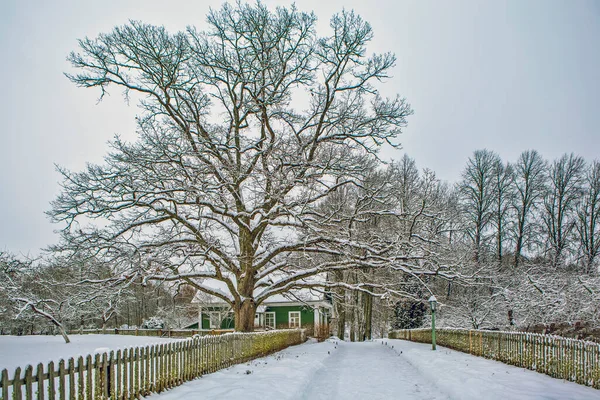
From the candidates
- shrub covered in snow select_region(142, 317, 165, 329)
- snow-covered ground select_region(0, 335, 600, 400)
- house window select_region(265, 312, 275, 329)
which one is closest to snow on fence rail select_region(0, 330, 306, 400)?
snow-covered ground select_region(0, 335, 600, 400)

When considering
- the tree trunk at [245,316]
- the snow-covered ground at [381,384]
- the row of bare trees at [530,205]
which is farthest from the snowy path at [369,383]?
the row of bare trees at [530,205]

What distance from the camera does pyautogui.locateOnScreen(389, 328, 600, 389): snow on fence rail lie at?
341 inches

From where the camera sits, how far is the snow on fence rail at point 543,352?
8656 millimetres

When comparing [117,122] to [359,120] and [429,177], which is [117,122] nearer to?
[359,120]

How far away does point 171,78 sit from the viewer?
51.3 ft

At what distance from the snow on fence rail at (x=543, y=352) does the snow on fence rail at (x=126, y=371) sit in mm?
8011

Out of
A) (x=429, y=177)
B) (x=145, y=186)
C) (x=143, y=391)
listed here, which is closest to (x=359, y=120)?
(x=429, y=177)

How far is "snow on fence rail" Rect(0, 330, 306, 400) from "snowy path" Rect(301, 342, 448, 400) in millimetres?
2519

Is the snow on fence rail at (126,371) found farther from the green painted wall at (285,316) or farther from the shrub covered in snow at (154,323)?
the shrub covered in snow at (154,323)

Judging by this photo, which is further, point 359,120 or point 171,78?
point 359,120

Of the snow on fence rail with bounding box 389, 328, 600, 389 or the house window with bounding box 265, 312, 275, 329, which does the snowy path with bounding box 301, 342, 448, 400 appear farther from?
the house window with bounding box 265, 312, 275, 329

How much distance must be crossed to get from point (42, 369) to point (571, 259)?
105 ft

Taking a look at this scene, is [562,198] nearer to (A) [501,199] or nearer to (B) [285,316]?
(A) [501,199]

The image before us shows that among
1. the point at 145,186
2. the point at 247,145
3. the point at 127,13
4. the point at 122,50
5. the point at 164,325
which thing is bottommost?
the point at 164,325
